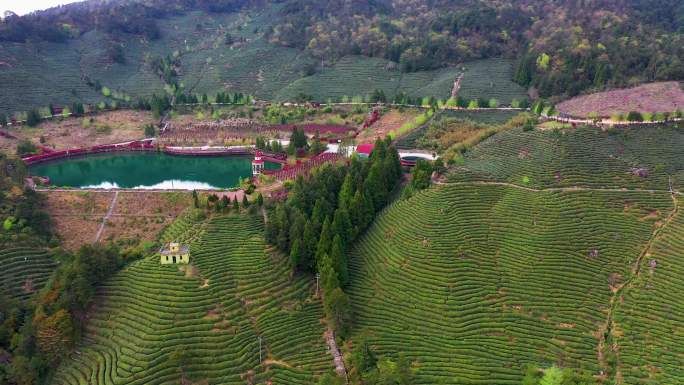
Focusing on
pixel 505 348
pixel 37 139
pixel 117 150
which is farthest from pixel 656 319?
pixel 37 139

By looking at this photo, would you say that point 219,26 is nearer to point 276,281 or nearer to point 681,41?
point 681,41

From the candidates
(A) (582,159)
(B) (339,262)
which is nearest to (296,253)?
(B) (339,262)

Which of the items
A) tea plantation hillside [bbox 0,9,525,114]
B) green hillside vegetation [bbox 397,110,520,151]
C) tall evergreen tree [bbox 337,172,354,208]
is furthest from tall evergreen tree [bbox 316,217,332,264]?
tea plantation hillside [bbox 0,9,525,114]

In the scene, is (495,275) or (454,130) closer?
(495,275)

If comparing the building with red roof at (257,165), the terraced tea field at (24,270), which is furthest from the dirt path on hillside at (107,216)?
the building with red roof at (257,165)

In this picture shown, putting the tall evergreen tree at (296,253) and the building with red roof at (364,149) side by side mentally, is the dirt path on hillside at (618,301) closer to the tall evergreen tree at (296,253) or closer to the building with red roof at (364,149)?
the tall evergreen tree at (296,253)

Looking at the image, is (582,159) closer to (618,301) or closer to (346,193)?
(618,301)
